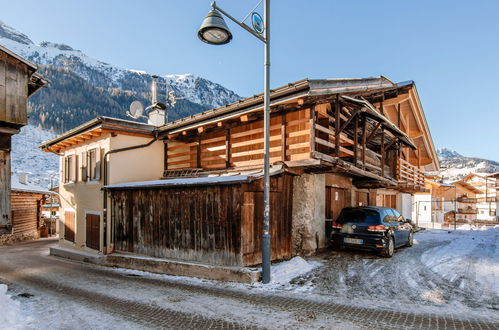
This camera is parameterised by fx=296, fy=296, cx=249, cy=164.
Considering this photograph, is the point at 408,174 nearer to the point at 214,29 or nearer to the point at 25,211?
the point at 214,29

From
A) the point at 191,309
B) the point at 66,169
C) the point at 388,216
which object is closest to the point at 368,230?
the point at 388,216

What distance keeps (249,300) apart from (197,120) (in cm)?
741

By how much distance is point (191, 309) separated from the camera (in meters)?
5.80

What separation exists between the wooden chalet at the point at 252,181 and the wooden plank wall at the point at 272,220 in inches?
1.2

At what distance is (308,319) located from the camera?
17.0 feet

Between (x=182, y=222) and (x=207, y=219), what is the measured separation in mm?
1196

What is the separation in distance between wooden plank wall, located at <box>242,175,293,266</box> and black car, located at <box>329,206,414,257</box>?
1933 mm

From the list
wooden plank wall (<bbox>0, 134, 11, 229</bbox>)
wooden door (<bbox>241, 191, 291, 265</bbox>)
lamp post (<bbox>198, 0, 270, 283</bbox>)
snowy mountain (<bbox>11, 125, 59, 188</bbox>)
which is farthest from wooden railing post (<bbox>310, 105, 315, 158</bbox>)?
snowy mountain (<bbox>11, 125, 59, 188</bbox>)

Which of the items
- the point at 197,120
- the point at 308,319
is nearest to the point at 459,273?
the point at 308,319

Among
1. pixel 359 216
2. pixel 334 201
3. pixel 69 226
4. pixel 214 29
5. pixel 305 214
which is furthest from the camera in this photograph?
pixel 69 226

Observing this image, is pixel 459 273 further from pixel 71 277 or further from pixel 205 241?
pixel 71 277

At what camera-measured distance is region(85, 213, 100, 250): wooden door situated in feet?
42.1

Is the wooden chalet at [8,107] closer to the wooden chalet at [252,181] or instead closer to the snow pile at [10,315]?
the snow pile at [10,315]

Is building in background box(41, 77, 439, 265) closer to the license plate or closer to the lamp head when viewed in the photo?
the license plate
